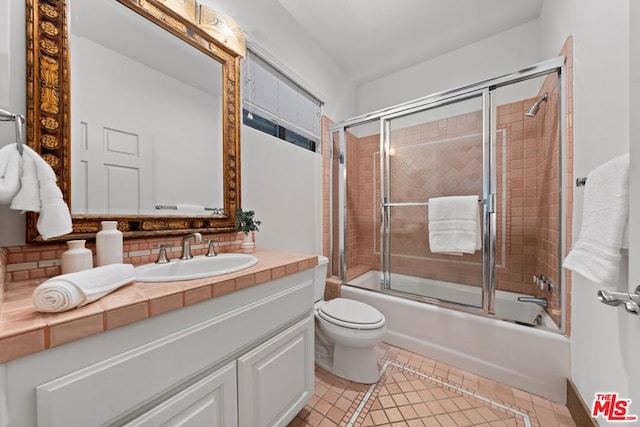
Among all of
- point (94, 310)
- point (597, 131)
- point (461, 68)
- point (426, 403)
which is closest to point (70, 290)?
point (94, 310)

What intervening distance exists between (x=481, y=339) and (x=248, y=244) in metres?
1.62

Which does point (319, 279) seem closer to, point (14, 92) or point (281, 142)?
point (281, 142)

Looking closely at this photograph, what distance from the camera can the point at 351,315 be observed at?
1555 millimetres

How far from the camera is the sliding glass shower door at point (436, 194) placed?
1751 mm

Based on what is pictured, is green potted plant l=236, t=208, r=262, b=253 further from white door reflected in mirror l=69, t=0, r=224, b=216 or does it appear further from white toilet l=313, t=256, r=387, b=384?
white toilet l=313, t=256, r=387, b=384

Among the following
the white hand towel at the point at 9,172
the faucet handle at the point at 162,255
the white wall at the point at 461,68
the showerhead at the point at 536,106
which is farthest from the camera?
the white wall at the point at 461,68

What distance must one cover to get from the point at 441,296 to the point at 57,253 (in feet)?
7.75

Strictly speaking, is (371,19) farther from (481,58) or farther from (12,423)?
(12,423)

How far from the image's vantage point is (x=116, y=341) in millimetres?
576

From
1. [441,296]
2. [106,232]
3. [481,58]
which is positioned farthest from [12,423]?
[481,58]

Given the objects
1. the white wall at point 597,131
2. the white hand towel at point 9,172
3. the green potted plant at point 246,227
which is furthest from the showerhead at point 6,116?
the white wall at point 597,131

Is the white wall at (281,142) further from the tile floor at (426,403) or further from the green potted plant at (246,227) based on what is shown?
the tile floor at (426,403)

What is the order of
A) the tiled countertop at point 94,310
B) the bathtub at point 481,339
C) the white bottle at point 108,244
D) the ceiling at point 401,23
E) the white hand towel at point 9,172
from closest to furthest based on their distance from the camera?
the tiled countertop at point 94,310 < the white hand towel at point 9,172 < the white bottle at point 108,244 < the bathtub at point 481,339 < the ceiling at point 401,23

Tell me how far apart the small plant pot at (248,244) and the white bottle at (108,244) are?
60cm
